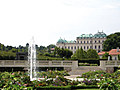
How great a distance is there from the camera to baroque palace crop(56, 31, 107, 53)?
4318 inches

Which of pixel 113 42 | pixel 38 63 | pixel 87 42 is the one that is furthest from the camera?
pixel 87 42

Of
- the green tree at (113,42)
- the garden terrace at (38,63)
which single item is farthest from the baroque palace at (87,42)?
the garden terrace at (38,63)

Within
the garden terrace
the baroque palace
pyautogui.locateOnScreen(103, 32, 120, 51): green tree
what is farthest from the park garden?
the baroque palace

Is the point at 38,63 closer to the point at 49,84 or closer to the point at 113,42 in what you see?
the point at 49,84

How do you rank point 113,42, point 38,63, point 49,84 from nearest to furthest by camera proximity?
1. point 49,84
2. point 38,63
3. point 113,42

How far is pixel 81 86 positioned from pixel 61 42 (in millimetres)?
101871

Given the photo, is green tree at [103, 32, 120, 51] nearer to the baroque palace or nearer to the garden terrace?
the baroque palace

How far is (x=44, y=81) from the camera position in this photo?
429 inches

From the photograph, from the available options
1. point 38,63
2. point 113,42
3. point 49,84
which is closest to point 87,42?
point 113,42

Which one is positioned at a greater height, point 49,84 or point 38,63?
point 38,63

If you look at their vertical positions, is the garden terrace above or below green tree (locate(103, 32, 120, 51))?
below

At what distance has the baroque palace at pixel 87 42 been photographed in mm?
109688

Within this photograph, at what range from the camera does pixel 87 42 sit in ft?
365

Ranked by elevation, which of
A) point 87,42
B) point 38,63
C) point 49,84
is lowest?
point 49,84
